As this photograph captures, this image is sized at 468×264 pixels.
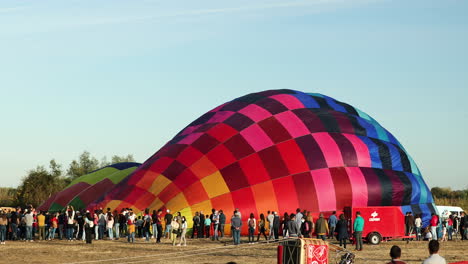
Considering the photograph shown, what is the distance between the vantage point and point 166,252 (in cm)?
2556

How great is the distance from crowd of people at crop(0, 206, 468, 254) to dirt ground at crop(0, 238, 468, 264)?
55 centimetres

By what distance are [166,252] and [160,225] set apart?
446 centimetres

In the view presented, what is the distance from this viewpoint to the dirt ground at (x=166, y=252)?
911 inches

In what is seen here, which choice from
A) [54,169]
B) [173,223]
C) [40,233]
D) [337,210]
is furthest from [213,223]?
[54,169]

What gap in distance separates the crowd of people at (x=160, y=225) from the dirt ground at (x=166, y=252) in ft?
1.82

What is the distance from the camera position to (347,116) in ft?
115

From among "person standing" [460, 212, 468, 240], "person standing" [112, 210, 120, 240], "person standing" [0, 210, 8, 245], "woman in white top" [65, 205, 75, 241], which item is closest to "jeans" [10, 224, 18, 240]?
"person standing" [0, 210, 8, 245]

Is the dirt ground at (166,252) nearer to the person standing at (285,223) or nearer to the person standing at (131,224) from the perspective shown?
the person standing at (131,224)

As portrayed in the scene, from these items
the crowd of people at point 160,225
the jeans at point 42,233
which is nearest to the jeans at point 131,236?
the crowd of people at point 160,225

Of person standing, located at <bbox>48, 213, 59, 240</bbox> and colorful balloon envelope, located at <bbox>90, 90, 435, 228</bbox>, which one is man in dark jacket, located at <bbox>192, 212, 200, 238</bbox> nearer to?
colorful balloon envelope, located at <bbox>90, 90, 435, 228</bbox>

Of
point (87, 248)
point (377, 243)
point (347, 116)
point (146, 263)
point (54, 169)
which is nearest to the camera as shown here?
point (146, 263)

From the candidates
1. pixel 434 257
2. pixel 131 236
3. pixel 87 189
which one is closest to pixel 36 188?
pixel 87 189

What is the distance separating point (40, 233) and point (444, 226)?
58.6 feet

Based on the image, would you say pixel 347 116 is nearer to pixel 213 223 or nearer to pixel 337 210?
pixel 337 210
